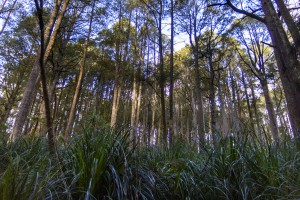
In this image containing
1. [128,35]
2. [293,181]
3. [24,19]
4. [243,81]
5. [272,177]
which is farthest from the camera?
[243,81]

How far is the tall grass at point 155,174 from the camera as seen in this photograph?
1.83 metres

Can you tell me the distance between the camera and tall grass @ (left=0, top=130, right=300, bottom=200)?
6.00 ft

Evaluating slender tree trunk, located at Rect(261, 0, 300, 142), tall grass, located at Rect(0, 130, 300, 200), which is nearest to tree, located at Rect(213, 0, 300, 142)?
slender tree trunk, located at Rect(261, 0, 300, 142)

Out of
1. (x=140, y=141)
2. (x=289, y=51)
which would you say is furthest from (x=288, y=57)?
(x=140, y=141)

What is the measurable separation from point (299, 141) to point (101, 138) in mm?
2426

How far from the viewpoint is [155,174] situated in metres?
2.32

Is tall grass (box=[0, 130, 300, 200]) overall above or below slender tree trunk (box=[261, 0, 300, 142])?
below

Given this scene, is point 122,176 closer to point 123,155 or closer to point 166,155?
point 123,155

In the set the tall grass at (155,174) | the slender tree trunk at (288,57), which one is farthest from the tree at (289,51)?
the tall grass at (155,174)

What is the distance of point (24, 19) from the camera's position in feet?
42.3

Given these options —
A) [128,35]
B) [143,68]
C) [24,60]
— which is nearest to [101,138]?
[143,68]

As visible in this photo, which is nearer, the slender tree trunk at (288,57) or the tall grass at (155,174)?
the tall grass at (155,174)

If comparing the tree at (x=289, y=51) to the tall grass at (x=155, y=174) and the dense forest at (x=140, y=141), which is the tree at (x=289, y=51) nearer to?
the dense forest at (x=140, y=141)

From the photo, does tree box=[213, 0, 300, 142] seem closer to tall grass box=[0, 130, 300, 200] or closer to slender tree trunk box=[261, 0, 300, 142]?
slender tree trunk box=[261, 0, 300, 142]
